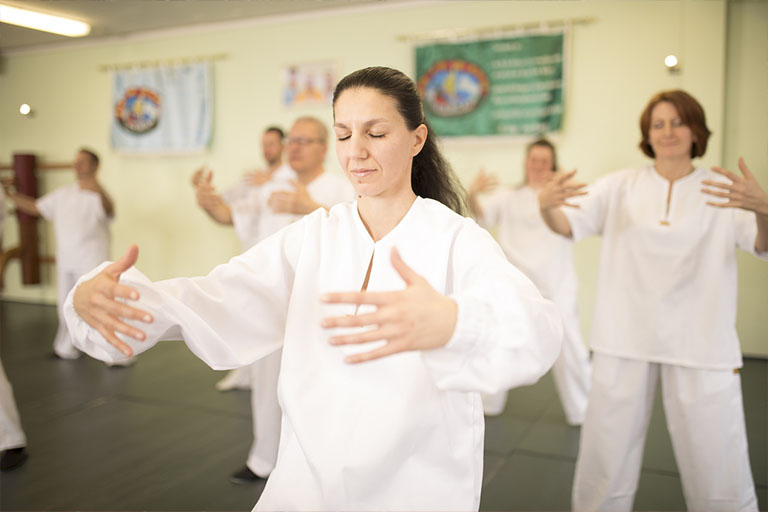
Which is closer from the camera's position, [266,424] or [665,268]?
[665,268]

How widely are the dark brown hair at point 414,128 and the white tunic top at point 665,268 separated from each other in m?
1.00

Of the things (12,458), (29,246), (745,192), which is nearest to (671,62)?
(745,192)

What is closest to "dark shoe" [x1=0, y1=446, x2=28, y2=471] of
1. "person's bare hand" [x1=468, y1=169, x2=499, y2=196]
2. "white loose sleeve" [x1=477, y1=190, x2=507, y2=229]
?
"person's bare hand" [x1=468, y1=169, x2=499, y2=196]

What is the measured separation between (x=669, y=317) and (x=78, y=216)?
197 cm

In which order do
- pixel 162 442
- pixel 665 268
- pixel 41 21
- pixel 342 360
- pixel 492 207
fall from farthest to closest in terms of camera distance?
1. pixel 492 207
2. pixel 162 442
3. pixel 665 268
4. pixel 41 21
5. pixel 342 360

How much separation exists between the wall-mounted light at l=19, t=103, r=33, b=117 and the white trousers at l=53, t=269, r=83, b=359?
1.56 feet

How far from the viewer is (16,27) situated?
5.11 feet

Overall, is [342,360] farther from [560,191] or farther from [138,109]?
[560,191]

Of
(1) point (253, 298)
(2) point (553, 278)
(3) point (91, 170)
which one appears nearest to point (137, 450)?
(3) point (91, 170)

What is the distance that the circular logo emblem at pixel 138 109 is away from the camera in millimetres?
1844

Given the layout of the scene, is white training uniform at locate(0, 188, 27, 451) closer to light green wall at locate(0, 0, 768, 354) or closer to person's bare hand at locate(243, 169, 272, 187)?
light green wall at locate(0, 0, 768, 354)

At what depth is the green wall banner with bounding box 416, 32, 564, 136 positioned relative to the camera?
9.32ft

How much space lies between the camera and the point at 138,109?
1.87 meters

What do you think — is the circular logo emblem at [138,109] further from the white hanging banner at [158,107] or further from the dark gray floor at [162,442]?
the dark gray floor at [162,442]
